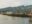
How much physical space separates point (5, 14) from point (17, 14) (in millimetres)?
139

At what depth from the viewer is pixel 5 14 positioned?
0.55m

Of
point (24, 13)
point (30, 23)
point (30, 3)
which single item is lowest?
point (30, 23)

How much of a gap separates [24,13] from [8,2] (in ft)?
0.73

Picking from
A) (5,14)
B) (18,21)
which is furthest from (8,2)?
(18,21)

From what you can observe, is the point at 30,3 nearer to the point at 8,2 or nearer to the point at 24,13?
the point at 24,13

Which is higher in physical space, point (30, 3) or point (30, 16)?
point (30, 3)

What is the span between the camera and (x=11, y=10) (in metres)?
0.54

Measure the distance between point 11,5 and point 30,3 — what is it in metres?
0.21

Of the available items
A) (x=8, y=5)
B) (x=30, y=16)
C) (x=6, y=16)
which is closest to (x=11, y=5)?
(x=8, y=5)

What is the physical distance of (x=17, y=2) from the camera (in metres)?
0.53

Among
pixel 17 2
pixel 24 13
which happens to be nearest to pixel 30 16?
pixel 24 13

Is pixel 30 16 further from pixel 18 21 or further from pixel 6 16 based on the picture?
pixel 6 16

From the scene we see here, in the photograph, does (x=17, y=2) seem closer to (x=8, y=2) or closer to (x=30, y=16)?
(x=8, y=2)

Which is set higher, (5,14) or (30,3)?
(30,3)
